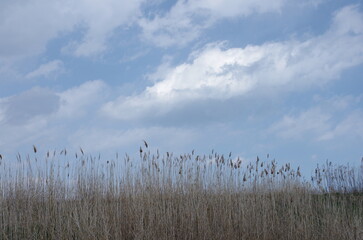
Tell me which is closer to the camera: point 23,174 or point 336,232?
point 336,232

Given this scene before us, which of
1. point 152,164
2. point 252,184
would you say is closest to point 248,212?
point 252,184

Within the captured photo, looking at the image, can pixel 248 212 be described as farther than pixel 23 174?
No

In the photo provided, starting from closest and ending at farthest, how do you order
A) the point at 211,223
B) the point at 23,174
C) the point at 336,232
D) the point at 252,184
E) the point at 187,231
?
the point at 187,231
the point at 211,223
the point at 336,232
the point at 23,174
the point at 252,184

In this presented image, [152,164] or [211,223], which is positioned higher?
[152,164]

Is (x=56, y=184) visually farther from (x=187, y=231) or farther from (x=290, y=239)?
(x=290, y=239)

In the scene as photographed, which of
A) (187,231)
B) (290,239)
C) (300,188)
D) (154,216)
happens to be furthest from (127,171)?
(300,188)

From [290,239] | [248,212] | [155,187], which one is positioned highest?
[155,187]

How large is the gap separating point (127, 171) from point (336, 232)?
4.22 m

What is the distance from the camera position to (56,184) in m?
7.94

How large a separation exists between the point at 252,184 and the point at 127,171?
9.33 feet

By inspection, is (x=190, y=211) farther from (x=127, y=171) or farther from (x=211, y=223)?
(x=127, y=171)

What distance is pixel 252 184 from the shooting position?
891 centimetres

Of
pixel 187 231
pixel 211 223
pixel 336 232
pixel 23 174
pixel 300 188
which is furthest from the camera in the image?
pixel 300 188

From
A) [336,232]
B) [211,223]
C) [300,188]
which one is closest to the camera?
[211,223]
